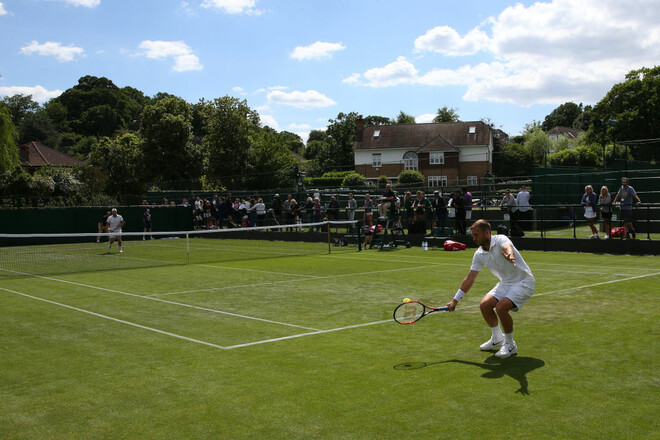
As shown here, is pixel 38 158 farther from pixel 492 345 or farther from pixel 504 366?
pixel 504 366

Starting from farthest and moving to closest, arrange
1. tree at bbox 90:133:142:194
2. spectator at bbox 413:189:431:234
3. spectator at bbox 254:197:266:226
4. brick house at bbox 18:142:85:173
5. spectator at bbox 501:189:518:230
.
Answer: brick house at bbox 18:142:85:173, tree at bbox 90:133:142:194, spectator at bbox 254:197:266:226, spectator at bbox 413:189:431:234, spectator at bbox 501:189:518:230

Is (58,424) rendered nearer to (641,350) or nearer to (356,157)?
(641,350)

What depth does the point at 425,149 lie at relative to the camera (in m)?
71.3

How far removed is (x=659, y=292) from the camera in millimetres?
11266

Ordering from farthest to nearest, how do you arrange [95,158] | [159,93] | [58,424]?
[159,93] → [95,158] → [58,424]

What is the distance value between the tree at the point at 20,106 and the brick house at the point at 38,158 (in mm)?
20775

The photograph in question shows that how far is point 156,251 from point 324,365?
20286mm

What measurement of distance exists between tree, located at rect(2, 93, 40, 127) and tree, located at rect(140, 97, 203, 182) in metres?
52.7

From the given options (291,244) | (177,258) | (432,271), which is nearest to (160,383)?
(432,271)

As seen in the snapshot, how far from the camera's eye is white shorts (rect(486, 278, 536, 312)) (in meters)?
6.98

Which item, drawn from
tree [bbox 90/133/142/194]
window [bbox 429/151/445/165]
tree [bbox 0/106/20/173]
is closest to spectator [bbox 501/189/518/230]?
tree [bbox 0/106/20/173]

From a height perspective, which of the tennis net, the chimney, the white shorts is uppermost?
the chimney

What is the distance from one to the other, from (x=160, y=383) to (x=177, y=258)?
1623 centimetres

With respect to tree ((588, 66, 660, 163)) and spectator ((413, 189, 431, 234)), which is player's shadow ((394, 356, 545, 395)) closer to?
spectator ((413, 189, 431, 234))
